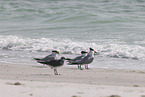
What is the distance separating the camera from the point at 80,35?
17.3 m

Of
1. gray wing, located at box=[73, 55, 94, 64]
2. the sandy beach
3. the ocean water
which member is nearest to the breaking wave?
the ocean water

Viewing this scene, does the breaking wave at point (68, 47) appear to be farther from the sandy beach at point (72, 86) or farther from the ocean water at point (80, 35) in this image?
the sandy beach at point (72, 86)

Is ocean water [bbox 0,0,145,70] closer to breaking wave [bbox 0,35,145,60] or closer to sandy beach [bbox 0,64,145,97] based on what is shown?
breaking wave [bbox 0,35,145,60]

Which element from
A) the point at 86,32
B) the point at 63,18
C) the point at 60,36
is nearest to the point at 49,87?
the point at 60,36

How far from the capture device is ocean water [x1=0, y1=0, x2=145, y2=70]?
1162cm

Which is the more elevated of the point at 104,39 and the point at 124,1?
the point at 124,1

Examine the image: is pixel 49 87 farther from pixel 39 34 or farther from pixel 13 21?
pixel 13 21

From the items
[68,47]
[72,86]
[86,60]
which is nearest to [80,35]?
[68,47]

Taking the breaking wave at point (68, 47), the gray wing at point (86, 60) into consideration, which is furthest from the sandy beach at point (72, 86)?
the breaking wave at point (68, 47)

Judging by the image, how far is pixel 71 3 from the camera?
33812 mm

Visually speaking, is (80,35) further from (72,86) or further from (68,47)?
(72,86)

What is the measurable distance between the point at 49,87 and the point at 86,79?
1706 mm

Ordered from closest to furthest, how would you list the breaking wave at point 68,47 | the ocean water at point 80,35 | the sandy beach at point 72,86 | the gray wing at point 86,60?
the sandy beach at point 72,86 < the gray wing at point 86,60 < the ocean water at point 80,35 < the breaking wave at point 68,47

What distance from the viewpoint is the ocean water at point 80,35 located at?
457 inches
